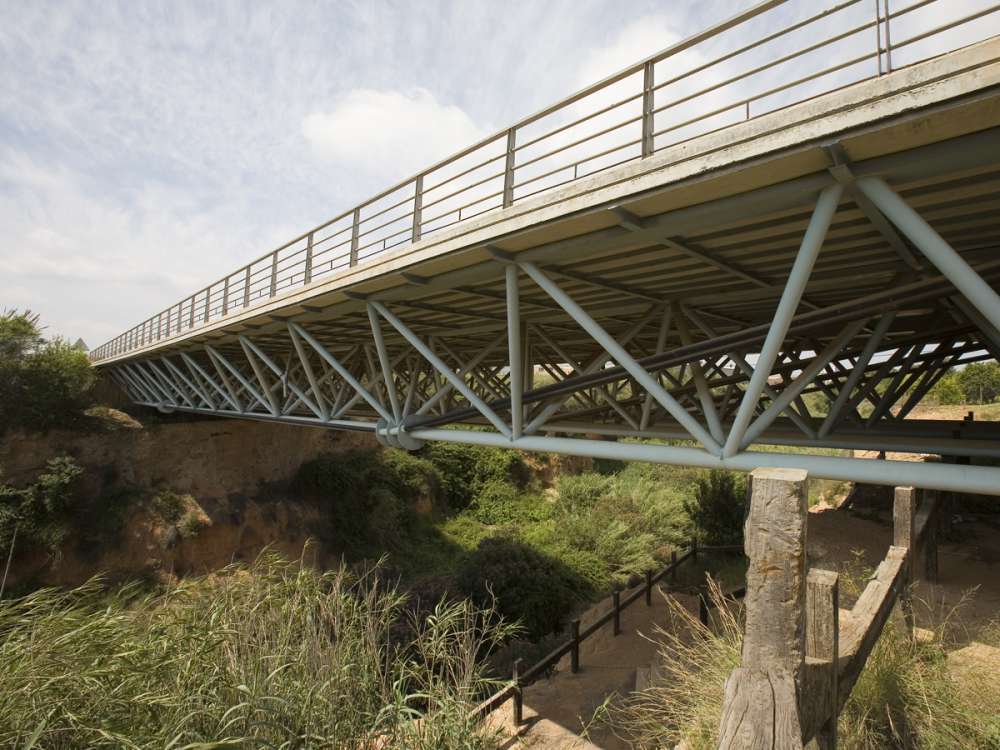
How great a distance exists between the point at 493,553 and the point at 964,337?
11.8 metres

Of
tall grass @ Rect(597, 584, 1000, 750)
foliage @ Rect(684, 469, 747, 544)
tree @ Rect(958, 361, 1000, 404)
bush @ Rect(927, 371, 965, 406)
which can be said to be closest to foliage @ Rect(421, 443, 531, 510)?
foliage @ Rect(684, 469, 747, 544)

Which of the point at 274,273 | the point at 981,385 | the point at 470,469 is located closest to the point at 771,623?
the point at 274,273

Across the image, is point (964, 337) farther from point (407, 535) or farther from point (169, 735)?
point (407, 535)

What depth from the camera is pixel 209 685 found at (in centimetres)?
425

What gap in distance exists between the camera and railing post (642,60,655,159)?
13.3 feet

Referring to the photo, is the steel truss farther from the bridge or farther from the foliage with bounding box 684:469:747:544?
the foliage with bounding box 684:469:747:544

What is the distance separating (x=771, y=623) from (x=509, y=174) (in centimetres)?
446

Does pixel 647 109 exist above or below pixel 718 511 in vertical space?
above

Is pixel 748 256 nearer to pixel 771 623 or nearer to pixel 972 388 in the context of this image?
pixel 771 623

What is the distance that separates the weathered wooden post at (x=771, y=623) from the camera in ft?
6.48

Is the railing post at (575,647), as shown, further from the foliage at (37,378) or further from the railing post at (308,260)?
the foliage at (37,378)

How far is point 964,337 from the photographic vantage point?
8852mm

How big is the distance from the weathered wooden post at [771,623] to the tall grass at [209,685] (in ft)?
9.64

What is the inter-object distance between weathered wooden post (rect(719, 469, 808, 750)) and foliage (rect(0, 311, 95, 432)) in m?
23.4
